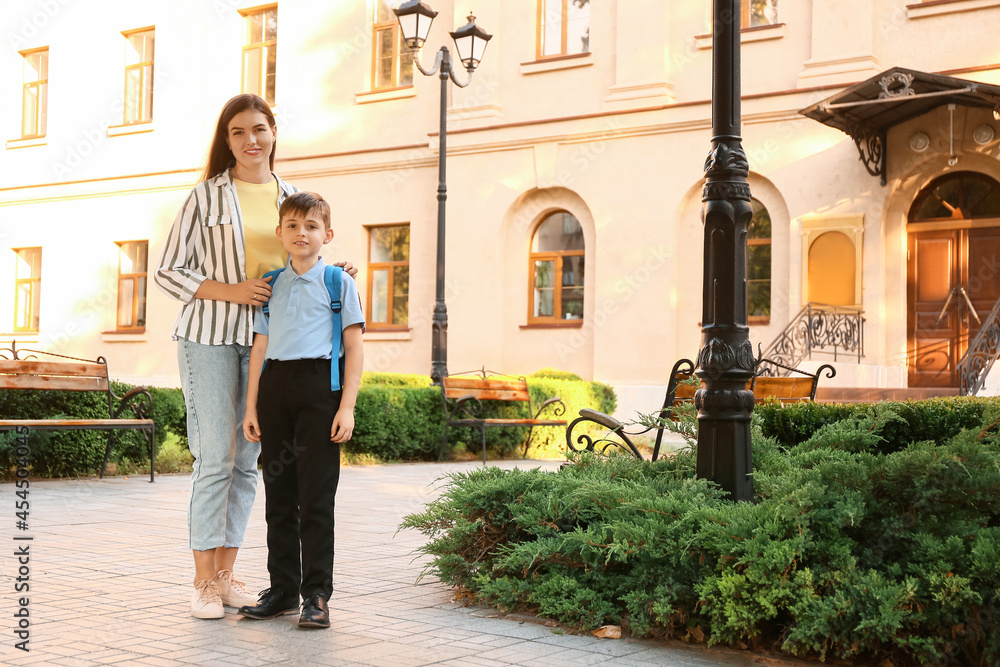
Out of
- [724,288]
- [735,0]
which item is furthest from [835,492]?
[735,0]

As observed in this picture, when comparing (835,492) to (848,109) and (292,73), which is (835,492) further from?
(292,73)

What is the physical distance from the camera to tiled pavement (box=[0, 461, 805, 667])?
3750mm

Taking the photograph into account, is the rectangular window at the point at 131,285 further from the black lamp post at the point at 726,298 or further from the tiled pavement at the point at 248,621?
the black lamp post at the point at 726,298

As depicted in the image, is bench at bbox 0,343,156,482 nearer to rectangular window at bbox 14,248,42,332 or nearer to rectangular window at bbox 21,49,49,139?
rectangular window at bbox 14,248,42,332

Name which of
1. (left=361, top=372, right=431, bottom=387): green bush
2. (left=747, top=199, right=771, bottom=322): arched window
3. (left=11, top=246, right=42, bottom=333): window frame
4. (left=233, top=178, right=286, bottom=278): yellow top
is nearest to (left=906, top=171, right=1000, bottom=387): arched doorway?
(left=747, top=199, right=771, bottom=322): arched window

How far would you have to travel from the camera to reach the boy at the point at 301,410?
420 cm

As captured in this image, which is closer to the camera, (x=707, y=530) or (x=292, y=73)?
(x=707, y=530)

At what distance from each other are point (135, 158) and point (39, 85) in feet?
14.5


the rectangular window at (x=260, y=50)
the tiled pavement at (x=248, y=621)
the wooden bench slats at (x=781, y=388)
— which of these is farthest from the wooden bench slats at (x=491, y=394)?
the rectangular window at (x=260, y=50)

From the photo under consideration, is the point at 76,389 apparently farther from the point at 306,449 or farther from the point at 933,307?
the point at 933,307

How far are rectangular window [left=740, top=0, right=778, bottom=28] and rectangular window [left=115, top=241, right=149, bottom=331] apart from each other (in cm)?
1476

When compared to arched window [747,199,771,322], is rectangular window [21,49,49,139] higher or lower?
higher

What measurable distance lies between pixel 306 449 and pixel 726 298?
1980mm

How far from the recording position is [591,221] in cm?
1930
